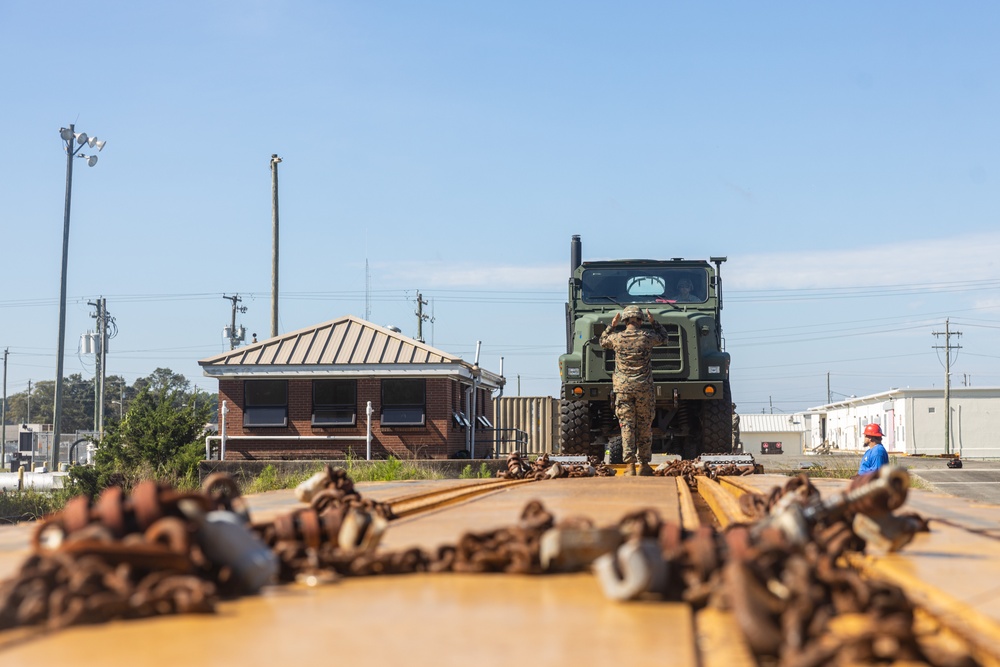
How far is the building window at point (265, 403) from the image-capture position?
29.3 meters

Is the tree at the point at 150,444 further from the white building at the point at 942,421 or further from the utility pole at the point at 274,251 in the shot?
the white building at the point at 942,421

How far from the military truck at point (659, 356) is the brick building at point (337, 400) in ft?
36.7

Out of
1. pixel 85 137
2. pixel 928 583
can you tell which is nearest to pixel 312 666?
pixel 928 583

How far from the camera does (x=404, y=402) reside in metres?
29.2

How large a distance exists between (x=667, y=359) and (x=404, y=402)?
13.1m

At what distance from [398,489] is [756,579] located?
6651 millimetres

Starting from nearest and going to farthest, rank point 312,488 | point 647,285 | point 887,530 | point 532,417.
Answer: point 887,530, point 312,488, point 647,285, point 532,417

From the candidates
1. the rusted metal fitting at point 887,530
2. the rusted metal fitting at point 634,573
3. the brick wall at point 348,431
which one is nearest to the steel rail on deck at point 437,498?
the rusted metal fitting at point 887,530

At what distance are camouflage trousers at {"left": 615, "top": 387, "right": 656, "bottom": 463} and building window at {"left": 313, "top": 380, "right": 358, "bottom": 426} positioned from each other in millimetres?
15782

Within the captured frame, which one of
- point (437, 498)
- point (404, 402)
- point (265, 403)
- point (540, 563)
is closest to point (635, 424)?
point (437, 498)

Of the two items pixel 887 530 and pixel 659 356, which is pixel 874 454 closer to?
pixel 659 356

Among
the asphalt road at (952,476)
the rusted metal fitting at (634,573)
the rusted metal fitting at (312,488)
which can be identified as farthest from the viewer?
the asphalt road at (952,476)

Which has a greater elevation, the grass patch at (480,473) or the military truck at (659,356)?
the military truck at (659,356)

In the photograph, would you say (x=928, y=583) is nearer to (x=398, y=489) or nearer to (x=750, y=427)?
(x=398, y=489)
